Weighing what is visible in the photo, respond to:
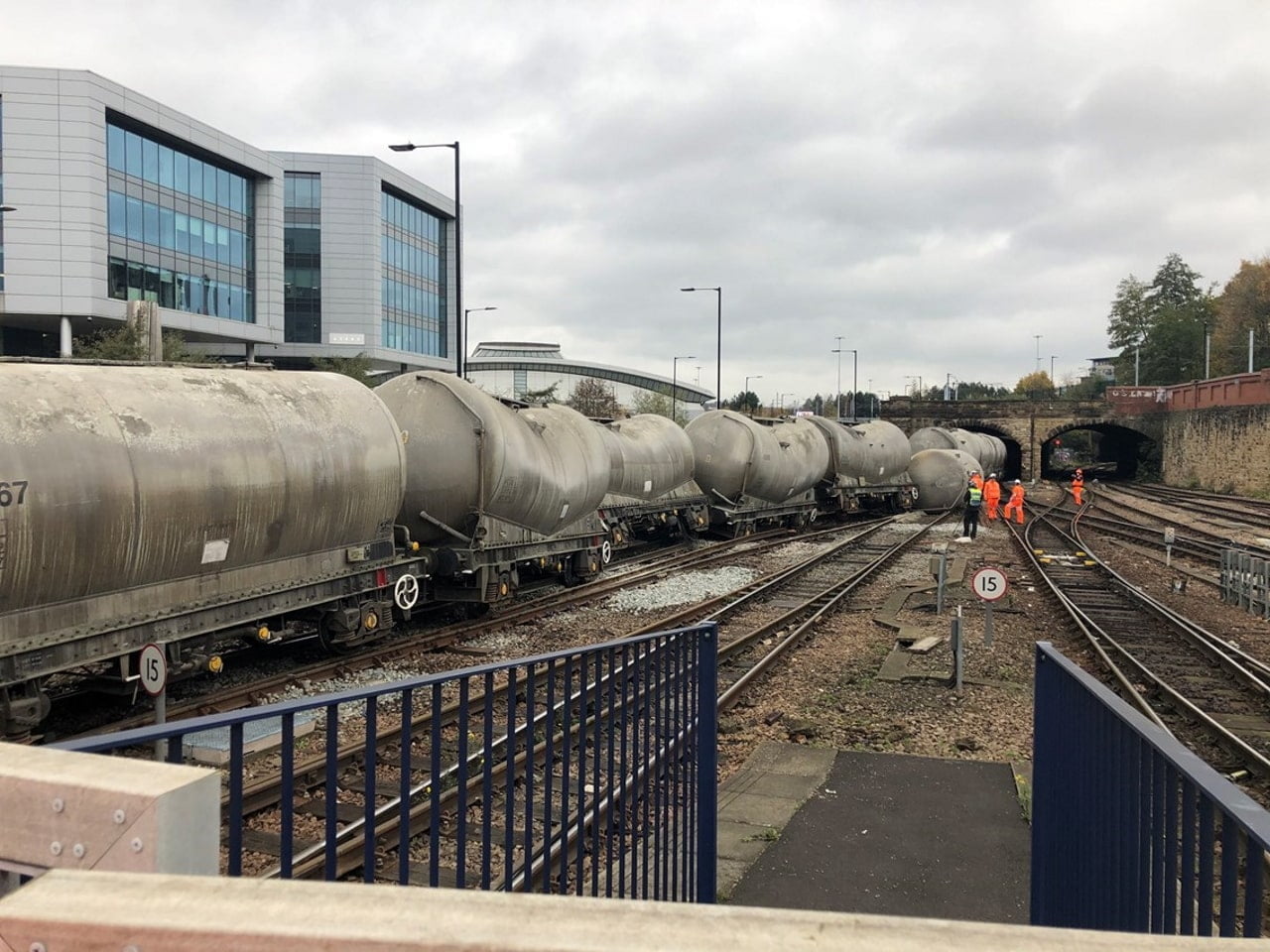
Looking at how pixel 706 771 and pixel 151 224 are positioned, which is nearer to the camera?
pixel 706 771

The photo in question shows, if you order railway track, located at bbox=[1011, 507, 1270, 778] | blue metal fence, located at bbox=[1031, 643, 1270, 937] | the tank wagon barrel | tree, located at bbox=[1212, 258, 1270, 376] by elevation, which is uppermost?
tree, located at bbox=[1212, 258, 1270, 376]

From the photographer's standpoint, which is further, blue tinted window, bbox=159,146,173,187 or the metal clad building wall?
blue tinted window, bbox=159,146,173,187

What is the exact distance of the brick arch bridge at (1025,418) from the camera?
238 feet

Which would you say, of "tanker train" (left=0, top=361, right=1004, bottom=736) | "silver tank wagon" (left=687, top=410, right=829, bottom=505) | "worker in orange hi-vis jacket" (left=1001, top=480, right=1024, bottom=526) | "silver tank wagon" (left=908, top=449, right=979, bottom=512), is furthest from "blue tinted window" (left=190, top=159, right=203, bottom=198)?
"tanker train" (left=0, top=361, right=1004, bottom=736)

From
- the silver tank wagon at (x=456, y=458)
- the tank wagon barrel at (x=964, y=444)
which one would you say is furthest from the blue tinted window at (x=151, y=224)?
the silver tank wagon at (x=456, y=458)

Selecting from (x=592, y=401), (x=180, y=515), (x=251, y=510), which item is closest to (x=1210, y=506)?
(x=592, y=401)

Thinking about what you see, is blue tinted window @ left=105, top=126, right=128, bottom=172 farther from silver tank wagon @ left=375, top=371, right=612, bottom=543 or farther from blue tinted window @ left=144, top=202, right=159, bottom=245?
silver tank wagon @ left=375, top=371, right=612, bottom=543

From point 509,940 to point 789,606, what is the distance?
52.0ft

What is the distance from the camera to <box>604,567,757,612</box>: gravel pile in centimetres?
1700

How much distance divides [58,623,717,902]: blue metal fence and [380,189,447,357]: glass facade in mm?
70191

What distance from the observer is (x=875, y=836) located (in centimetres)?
678

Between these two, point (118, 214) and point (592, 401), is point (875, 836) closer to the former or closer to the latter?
point (118, 214)

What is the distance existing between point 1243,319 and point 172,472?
313 feet

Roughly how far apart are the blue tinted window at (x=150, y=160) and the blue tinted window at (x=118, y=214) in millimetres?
2306
